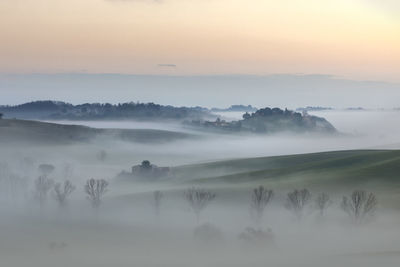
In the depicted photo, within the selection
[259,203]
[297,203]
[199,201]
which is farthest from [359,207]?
[199,201]

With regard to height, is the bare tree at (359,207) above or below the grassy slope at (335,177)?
below

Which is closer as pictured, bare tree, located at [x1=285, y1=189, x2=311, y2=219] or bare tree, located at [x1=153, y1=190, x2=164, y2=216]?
bare tree, located at [x1=285, y1=189, x2=311, y2=219]

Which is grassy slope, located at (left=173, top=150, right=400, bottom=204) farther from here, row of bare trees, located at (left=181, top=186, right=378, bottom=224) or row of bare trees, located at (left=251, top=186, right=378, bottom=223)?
row of bare trees, located at (left=181, top=186, right=378, bottom=224)

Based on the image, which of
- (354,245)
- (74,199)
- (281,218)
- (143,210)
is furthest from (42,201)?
(354,245)

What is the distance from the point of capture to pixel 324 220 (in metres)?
120

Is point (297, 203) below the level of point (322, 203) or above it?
below

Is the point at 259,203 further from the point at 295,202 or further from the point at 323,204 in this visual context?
the point at 323,204

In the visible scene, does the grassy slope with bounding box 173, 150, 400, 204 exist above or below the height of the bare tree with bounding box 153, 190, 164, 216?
above

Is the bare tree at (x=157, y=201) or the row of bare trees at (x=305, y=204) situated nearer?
the row of bare trees at (x=305, y=204)

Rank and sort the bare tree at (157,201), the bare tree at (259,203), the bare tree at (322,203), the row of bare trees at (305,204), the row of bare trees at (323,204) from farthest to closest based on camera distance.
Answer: the bare tree at (157,201)
the bare tree at (259,203)
the bare tree at (322,203)
the row of bare trees at (305,204)
the row of bare trees at (323,204)

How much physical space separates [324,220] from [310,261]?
110 feet

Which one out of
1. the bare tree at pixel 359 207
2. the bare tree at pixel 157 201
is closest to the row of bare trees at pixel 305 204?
the bare tree at pixel 359 207

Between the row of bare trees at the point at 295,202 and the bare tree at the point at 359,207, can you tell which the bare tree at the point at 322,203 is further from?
the bare tree at the point at 359,207

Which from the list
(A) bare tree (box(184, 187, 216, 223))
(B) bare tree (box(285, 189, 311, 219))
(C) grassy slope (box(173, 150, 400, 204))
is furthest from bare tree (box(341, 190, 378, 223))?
(A) bare tree (box(184, 187, 216, 223))
